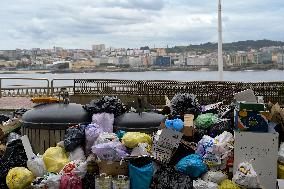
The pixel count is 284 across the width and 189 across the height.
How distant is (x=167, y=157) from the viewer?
5926mm

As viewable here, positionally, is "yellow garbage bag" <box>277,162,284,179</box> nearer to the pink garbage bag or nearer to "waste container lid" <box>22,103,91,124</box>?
the pink garbage bag

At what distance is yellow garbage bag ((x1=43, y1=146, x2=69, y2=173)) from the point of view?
6109 millimetres

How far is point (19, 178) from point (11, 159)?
26.5 inches

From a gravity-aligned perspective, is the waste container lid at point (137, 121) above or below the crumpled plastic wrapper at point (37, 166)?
above

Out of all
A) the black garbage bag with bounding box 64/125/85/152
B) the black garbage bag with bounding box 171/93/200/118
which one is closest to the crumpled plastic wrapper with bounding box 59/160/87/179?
the black garbage bag with bounding box 64/125/85/152

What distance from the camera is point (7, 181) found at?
6.04 metres

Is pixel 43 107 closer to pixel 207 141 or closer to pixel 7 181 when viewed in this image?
pixel 7 181

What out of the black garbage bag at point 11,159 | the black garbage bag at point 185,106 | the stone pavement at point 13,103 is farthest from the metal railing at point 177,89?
the black garbage bag at point 11,159

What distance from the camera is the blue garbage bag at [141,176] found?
5637mm

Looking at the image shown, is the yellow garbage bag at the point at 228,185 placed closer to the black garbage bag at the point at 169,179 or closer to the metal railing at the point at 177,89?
the black garbage bag at the point at 169,179

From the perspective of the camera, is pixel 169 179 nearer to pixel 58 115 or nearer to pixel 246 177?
pixel 246 177

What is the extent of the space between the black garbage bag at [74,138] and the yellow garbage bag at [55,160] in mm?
132

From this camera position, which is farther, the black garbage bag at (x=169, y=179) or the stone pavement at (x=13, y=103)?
the stone pavement at (x=13, y=103)

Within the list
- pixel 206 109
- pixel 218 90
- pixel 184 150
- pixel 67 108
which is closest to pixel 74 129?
pixel 67 108
